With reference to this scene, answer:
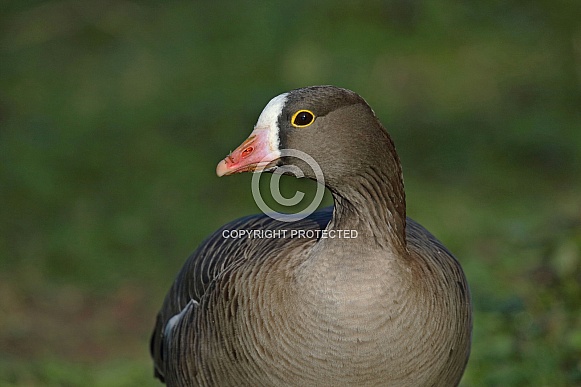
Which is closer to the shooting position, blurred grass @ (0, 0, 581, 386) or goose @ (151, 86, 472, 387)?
goose @ (151, 86, 472, 387)

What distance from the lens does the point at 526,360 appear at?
5.61m

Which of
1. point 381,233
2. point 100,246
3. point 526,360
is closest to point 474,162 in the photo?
point 100,246

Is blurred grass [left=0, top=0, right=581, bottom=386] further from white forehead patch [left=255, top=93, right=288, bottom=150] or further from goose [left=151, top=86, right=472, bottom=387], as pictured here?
white forehead patch [left=255, top=93, right=288, bottom=150]

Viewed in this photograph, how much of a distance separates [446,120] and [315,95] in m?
7.76

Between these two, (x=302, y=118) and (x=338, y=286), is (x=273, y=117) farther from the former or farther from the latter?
(x=338, y=286)

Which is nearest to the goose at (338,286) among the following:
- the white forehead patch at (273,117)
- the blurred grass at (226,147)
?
the white forehead patch at (273,117)

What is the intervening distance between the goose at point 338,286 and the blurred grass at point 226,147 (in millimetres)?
1736

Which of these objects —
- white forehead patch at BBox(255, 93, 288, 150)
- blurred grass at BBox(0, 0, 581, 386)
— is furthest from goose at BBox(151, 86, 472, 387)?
blurred grass at BBox(0, 0, 581, 386)

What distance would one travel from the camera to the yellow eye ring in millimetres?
3809

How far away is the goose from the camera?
376 cm

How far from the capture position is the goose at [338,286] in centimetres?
376

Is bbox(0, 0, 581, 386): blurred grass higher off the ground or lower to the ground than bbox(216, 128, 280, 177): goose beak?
higher

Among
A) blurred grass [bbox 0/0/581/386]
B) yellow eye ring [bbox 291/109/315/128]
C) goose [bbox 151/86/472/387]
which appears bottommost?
goose [bbox 151/86/472/387]

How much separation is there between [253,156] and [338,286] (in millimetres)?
608
